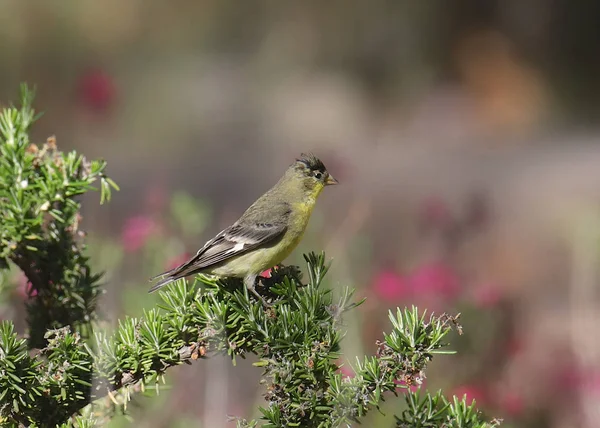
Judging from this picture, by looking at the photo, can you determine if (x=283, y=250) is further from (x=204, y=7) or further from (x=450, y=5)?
(x=450, y=5)

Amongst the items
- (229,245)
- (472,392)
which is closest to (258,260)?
(229,245)

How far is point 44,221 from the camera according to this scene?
1.05 meters

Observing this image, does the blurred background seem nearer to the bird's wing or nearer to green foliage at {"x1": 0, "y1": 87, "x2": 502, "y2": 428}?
the bird's wing

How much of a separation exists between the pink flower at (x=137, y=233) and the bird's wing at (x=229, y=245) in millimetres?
392

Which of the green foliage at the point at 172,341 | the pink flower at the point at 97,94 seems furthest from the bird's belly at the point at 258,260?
the pink flower at the point at 97,94

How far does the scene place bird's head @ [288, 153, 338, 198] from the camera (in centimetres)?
151

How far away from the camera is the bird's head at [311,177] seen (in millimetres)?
1509

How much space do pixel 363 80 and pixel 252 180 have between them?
1295 millimetres

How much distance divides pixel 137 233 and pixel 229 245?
0.48 meters

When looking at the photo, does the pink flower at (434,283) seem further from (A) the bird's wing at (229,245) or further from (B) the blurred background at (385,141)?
(A) the bird's wing at (229,245)

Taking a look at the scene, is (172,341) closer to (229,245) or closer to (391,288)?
(229,245)

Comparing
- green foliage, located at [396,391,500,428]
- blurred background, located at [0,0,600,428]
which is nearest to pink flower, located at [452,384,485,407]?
blurred background, located at [0,0,600,428]

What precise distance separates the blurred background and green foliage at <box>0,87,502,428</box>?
636 millimetres

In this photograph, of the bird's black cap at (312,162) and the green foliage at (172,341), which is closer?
the green foliage at (172,341)
